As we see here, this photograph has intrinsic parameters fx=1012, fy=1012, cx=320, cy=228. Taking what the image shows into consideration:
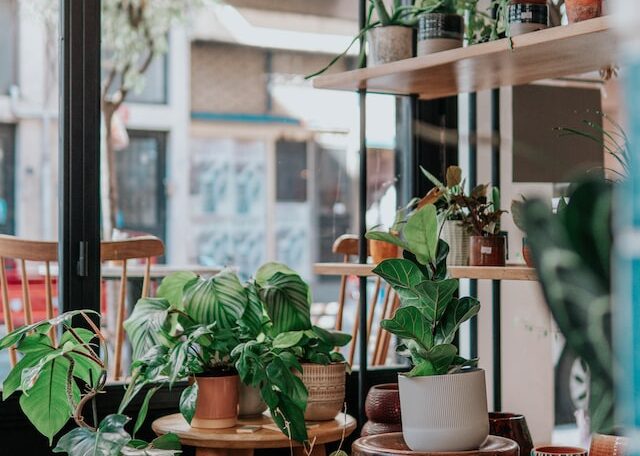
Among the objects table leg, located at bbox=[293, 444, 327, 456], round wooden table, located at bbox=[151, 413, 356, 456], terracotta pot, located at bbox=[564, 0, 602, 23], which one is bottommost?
table leg, located at bbox=[293, 444, 327, 456]

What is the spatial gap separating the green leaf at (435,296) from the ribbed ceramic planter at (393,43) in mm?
794

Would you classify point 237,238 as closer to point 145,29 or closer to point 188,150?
point 188,150

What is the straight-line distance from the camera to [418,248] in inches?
74.5

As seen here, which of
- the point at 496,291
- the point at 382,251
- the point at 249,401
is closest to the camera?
the point at 249,401

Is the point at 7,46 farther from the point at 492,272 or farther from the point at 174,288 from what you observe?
the point at 492,272

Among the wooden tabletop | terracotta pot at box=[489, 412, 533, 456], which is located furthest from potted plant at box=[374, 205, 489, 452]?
the wooden tabletop

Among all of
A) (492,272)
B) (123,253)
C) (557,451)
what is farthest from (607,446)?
(123,253)

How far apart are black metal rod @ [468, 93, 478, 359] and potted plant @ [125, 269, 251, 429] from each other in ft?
2.99

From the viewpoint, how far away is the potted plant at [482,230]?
7.34 ft

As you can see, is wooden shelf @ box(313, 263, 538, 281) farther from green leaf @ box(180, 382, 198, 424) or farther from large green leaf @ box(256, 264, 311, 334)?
green leaf @ box(180, 382, 198, 424)

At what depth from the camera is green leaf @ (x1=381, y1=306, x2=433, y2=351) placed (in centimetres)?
183

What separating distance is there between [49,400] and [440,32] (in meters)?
1.20

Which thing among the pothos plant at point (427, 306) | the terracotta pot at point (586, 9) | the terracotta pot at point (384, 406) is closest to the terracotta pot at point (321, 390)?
the terracotta pot at point (384, 406)

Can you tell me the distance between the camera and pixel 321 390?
238cm
